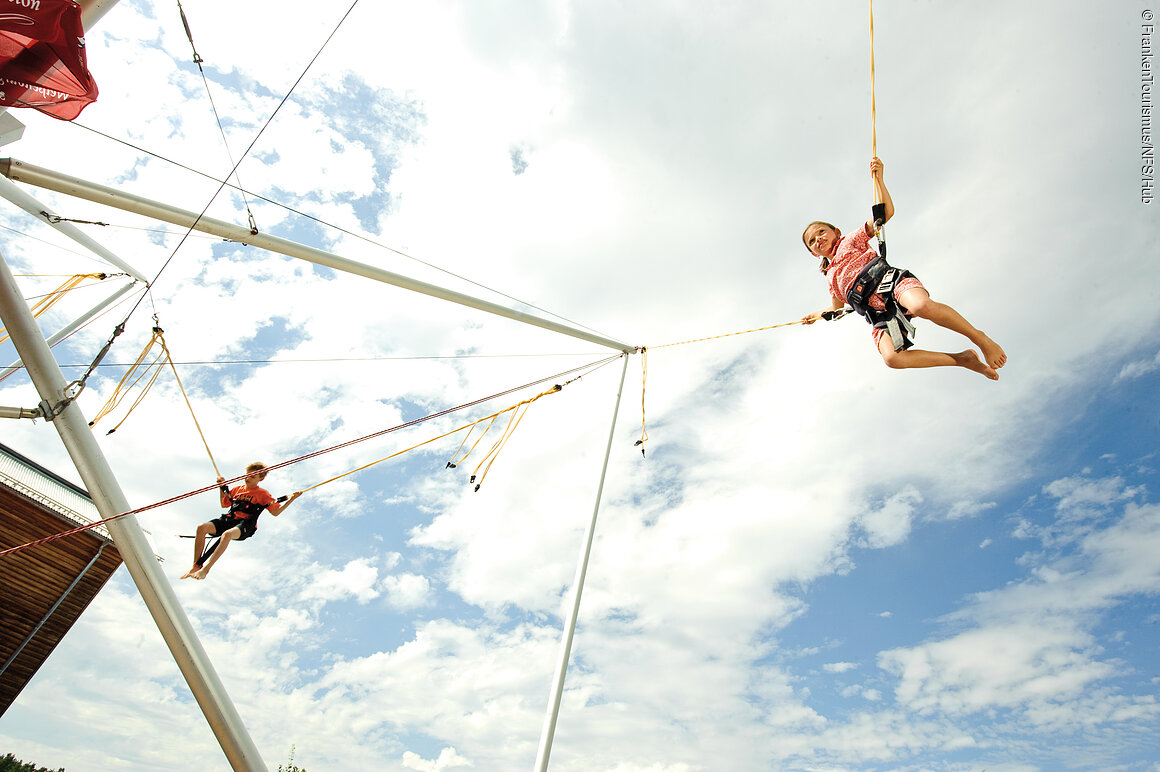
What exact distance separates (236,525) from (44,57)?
5.44 metres

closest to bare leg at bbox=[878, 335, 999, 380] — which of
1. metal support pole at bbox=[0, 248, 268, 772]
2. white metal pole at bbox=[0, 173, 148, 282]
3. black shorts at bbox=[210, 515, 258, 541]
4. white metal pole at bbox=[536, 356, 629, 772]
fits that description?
white metal pole at bbox=[536, 356, 629, 772]

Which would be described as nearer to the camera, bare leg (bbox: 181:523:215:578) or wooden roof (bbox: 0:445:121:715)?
bare leg (bbox: 181:523:215:578)

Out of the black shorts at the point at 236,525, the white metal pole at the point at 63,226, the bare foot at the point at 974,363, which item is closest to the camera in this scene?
the bare foot at the point at 974,363

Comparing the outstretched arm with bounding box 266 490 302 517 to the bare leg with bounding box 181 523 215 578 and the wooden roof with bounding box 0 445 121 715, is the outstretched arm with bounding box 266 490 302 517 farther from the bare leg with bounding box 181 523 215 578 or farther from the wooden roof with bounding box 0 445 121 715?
the wooden roof with bounding box 0 445 121 715

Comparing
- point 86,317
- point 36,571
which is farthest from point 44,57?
point 36,571

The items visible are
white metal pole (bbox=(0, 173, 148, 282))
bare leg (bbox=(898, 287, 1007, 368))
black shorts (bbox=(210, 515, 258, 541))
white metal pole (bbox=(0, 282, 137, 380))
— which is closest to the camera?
bare leg (bbox=(898, 287, 1007, 368))

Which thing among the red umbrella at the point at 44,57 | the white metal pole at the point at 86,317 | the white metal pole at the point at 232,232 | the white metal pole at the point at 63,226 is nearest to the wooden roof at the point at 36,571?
the white metal pole at the point at 86,317

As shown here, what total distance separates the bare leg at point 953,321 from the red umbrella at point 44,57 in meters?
6.44

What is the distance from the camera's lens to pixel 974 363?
551cm

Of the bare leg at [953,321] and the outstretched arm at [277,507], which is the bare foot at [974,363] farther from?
the outstretched arm at [277,507]

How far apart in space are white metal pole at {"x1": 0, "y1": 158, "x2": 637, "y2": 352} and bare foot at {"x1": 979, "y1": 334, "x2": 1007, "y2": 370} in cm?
446

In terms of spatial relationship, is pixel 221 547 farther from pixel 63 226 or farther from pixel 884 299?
pixel 884 299

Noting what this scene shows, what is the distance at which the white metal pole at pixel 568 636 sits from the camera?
249 inches

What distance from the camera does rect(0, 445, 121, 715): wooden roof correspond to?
14977 mm
